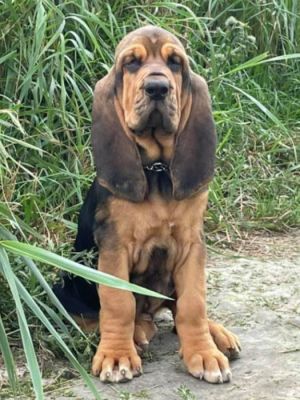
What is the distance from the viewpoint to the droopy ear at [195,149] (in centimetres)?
416

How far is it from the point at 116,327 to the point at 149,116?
32.2 inches

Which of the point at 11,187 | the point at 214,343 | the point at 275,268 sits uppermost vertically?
the point at 11,187

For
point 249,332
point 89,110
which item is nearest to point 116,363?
point 249,332

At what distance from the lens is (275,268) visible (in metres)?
5.49

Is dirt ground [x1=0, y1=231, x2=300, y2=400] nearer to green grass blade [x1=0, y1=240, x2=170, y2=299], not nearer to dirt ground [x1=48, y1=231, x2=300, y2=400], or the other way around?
dirt ground [x1=48, y1=231, x2=300, y2=400]

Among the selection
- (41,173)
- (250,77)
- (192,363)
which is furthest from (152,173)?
(250,77)

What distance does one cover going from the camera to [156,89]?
3998mm

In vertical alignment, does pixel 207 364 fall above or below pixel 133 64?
below

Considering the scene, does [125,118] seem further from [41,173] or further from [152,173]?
[41,173]

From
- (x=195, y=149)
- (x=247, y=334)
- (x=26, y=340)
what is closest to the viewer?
(x=26, y=340)

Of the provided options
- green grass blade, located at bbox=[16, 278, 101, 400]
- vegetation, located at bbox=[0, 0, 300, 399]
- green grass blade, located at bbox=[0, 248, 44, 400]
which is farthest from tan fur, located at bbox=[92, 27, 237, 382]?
green grass blade, located at bbox=[0, 248, 44, 400]

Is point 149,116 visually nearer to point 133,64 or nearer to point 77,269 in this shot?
point 133,64

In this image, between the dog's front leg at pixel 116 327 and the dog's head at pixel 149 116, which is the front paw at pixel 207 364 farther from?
the dog's head at pixel 149 116

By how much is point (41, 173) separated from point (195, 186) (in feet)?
4.86
